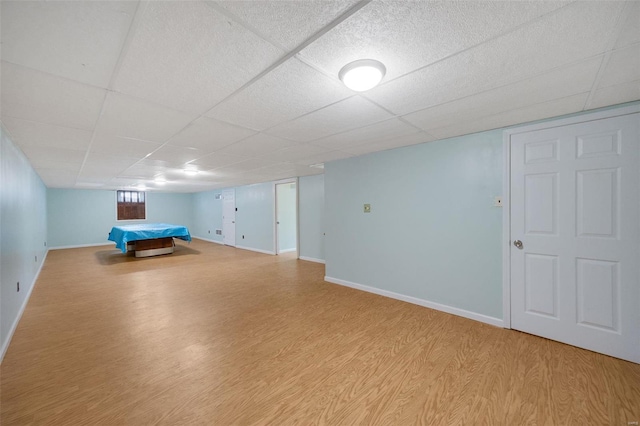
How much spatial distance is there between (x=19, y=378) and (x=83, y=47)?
2.47 metres

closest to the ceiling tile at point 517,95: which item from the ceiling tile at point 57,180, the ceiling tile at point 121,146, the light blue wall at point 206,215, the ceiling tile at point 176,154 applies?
the ceiling tile at point 176,154

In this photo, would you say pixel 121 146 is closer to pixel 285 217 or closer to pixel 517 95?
pixel 517 95

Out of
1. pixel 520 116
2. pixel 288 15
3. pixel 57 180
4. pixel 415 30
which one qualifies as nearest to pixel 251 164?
pixel 288 15

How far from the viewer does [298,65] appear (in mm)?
1444

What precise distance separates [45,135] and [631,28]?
4.71 meters

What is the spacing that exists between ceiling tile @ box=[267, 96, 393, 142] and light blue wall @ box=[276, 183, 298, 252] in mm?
4520

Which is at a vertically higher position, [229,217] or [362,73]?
[362,73]

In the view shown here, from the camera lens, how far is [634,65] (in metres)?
1.51

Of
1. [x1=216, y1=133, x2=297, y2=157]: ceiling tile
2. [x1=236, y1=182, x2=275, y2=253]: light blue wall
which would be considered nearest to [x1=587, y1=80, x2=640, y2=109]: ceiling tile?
[x1=216, y1=133, x2=297, y2=157]: ceiling tile

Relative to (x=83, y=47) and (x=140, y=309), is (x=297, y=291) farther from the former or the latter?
(x=83, y=47)

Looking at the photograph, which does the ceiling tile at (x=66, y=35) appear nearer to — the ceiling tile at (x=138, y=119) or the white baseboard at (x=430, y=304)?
the ceiling tile at (x=138, y=119)

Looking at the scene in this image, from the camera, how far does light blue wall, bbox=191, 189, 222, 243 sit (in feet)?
31.3

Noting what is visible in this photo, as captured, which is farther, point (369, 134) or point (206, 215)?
point (206, 215)

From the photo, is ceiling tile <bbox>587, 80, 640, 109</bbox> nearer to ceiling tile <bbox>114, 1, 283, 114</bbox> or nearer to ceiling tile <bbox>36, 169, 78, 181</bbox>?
ceiling tile <bbox>114, 1, 283, 114</bbox>
